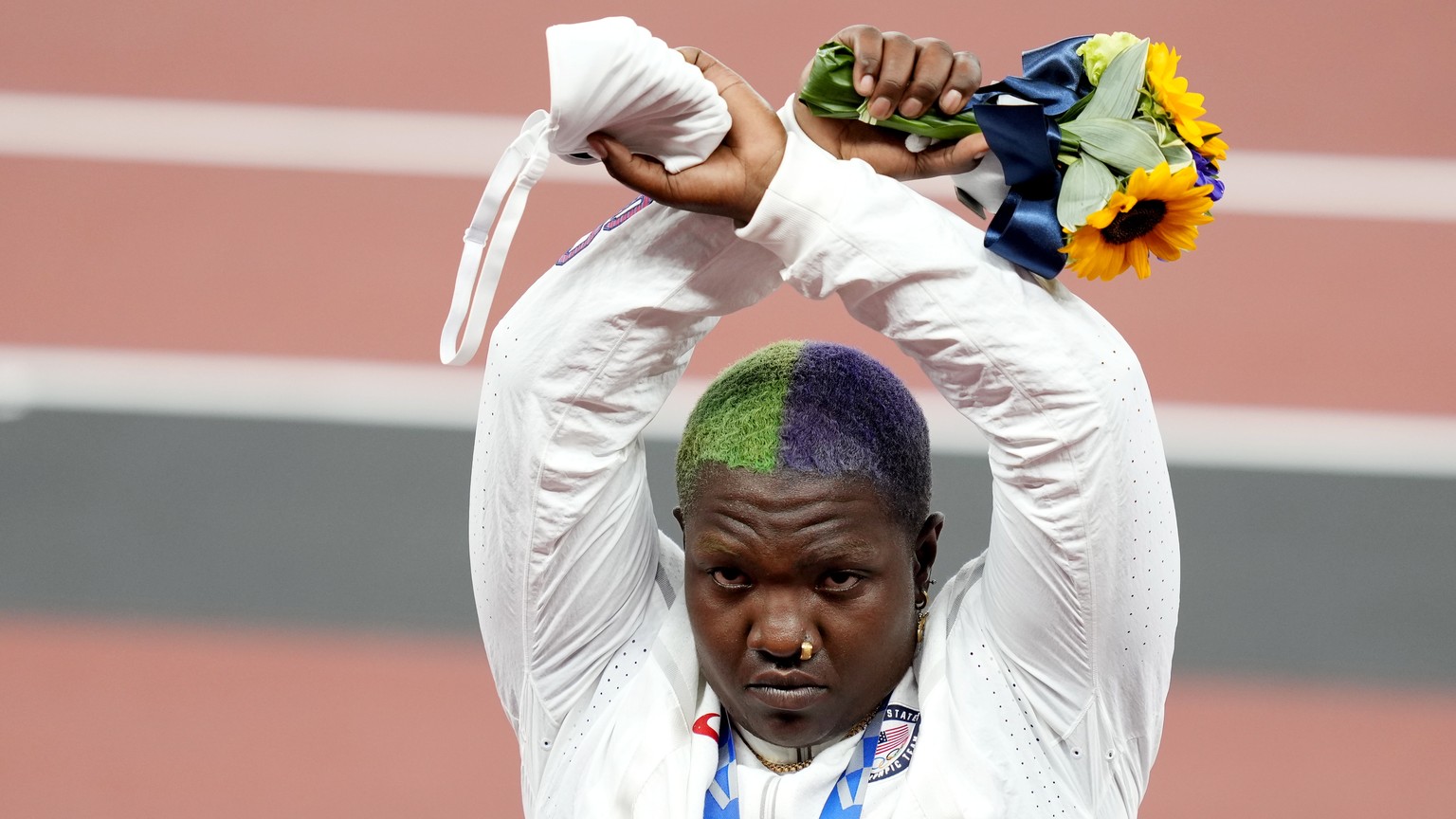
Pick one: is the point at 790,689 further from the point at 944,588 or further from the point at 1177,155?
the point at 1177,155

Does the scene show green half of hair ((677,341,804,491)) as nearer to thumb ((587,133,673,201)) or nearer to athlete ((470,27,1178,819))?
athlete ((470,27,1178,819))

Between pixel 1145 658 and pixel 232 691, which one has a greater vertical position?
pixel 1145 658

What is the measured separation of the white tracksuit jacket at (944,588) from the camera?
1.66 metres

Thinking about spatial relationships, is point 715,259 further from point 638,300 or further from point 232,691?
point 232,691

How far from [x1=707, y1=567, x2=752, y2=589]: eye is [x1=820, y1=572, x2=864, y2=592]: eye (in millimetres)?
81

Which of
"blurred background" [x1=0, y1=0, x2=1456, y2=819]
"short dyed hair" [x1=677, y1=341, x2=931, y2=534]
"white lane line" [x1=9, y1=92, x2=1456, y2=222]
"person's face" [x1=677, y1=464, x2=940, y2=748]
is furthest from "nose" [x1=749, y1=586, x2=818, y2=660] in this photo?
"white lane line" [x1=9, y1=92, x2=1456, y2=222]

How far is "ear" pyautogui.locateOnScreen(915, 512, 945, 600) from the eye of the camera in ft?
6.15

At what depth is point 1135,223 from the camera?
166 cm

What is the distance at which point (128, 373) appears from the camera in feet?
17.0

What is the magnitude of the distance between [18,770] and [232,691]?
513mm

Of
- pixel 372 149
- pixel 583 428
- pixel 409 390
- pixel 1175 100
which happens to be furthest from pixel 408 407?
pixel 1175 100

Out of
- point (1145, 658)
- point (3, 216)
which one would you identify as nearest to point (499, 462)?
point (1145, 658)

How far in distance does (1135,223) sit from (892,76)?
274mm

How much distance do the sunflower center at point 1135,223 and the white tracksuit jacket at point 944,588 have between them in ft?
0.27
